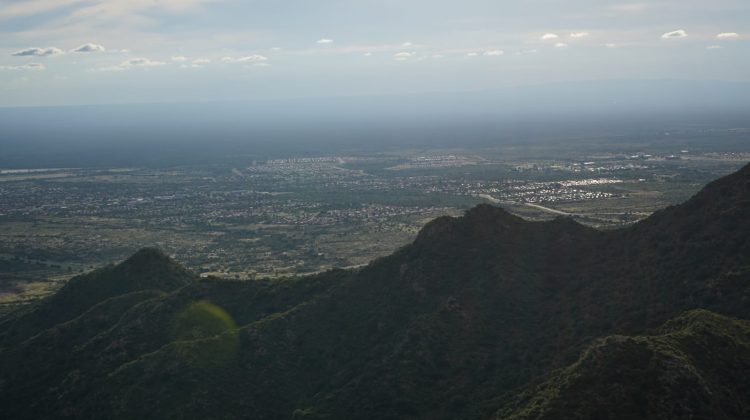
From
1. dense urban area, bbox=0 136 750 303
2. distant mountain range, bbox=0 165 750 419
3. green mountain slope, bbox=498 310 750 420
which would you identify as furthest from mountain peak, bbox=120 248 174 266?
green mountain slope, bbox=498 310 750 420

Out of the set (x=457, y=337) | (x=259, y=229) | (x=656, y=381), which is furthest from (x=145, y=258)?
(x=259, y=229)

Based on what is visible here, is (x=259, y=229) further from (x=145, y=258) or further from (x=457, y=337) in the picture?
(x=457, y=337)

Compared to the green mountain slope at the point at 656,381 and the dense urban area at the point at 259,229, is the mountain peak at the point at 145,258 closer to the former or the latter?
the dense urban area at the point at 259,229

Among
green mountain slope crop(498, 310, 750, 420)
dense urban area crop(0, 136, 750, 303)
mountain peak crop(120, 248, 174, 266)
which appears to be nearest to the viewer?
green mountain slope crop(498, 310, 750, 420)

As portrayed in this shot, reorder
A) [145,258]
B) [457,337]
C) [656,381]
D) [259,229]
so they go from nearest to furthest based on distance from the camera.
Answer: [656,381], [457,337], [145,258], [259,229]

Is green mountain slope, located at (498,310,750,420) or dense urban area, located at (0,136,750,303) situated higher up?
green mountain slope, located at (498,310,750,420)

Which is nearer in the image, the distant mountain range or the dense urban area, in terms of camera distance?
the distant mountain range

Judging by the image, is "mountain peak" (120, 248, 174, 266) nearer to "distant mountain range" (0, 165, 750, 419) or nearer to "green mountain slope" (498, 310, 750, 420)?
"distant mountain range" (0, 165, 750, 419)

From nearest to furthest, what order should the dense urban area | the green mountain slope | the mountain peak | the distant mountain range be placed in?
the green mountain slope → the distant mountain range → the mountain peak → the dense urban area

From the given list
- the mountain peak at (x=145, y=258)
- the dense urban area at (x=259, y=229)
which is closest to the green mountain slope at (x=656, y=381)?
the mountain peak at (x=145, y=258)
